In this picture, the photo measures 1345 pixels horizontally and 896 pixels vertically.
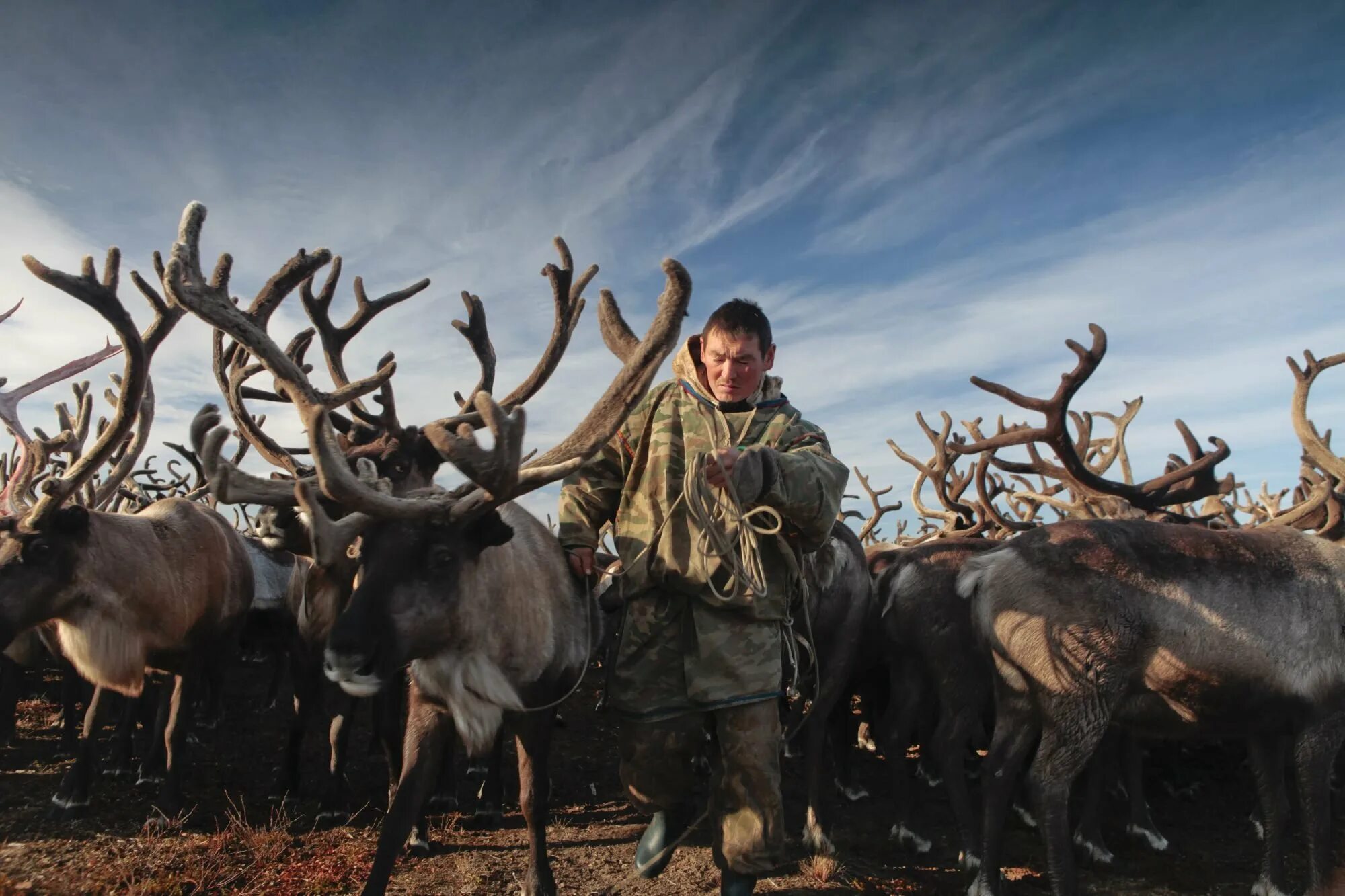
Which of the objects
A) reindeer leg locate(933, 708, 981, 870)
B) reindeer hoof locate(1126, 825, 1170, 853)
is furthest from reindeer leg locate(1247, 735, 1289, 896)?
reindeer leg locate(933, 708, 981, 870)

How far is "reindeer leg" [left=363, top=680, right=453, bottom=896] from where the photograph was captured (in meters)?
3.11

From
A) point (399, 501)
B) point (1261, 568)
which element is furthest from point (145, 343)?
point (1261, 568)

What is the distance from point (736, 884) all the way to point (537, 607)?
1385 mm

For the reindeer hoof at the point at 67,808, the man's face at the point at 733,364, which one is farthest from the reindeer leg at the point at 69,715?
the man's face at the point at 733,364

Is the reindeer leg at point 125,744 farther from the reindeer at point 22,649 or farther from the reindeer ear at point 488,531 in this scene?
the reindeer ear at point 488,531

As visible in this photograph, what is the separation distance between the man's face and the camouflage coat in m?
0.08

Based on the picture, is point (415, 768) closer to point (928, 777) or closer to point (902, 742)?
point (902, 742)

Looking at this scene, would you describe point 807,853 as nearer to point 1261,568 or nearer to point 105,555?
point 1261,568

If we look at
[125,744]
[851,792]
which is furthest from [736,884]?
[125,744]

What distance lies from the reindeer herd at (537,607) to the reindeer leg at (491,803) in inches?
1.3

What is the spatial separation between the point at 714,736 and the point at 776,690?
2.31 feet

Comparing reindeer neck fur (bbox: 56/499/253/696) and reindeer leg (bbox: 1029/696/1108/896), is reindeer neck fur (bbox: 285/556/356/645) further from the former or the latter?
reindeer leg (bbox: 1029/696/1108/896)

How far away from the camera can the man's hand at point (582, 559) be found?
3.57 metres

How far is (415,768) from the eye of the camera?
324 centimetres
